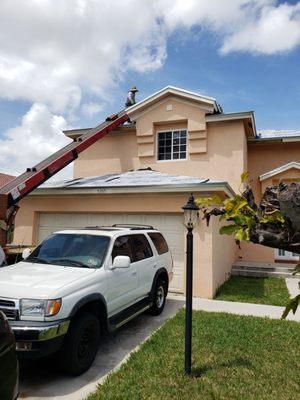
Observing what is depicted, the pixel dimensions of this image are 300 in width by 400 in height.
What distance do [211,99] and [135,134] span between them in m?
3.99

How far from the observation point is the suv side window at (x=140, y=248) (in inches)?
265

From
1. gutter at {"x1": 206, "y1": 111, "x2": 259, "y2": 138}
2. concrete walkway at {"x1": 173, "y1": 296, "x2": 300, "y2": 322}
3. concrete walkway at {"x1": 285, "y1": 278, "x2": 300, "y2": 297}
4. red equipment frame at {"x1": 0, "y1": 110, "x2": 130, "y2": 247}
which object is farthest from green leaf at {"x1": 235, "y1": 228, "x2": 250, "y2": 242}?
gutter at {"x1": 206, "y1": 111, "x2": 259, "y2": 138}

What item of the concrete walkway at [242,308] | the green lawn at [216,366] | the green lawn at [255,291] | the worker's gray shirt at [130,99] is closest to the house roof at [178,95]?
the worker's gray shirt at [130,99]

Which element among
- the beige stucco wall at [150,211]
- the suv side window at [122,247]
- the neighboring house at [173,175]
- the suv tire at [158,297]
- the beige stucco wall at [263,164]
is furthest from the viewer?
the beige stucco wall at [263,164]

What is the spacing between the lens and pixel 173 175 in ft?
39.5

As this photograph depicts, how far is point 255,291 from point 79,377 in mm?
7086

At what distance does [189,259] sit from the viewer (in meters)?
4.73

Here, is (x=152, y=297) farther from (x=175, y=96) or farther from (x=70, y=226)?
(x=175, y=96)

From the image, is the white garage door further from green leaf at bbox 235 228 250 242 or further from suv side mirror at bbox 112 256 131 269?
green leaf at bbox 235 228 250 242

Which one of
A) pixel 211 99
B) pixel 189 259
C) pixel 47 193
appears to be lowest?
pixel 189 259

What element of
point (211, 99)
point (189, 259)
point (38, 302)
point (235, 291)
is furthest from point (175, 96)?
point (38, 302)

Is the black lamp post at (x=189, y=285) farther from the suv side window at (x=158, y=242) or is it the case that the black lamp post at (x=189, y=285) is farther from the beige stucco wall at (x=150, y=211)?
the beige stucco wall at (x=150, y=211)

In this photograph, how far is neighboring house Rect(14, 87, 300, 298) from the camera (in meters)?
9.81

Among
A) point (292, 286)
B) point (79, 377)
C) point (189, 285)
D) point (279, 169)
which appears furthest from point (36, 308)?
point (279, 169)
